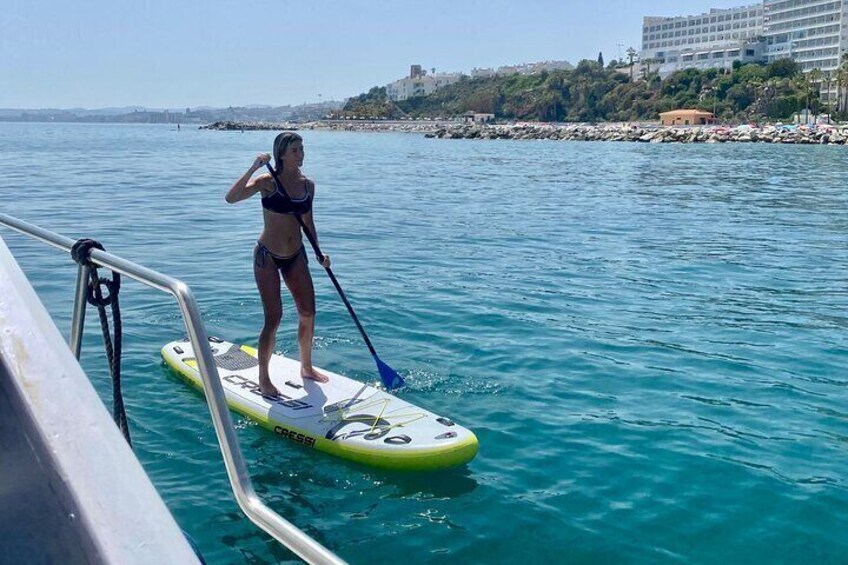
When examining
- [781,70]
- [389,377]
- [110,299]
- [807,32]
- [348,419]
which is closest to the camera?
[110,299]

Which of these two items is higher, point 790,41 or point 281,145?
point 790,41

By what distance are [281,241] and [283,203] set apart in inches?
12.7

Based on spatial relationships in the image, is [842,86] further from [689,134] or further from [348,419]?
[348,419]

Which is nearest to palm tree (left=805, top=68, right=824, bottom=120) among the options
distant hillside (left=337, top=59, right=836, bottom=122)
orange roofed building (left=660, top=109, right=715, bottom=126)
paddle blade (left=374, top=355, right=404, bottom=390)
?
distant hillside (left=337, top=59, right=836, bottom=122)

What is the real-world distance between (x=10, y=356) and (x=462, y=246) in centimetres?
1635

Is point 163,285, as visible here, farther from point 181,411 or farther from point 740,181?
point 740,181

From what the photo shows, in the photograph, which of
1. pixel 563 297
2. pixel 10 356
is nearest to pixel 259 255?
pixel 10 356

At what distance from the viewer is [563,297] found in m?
12.7

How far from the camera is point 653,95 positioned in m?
158

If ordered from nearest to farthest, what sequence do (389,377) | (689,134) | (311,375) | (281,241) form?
1. (281,241)
2. (311,375)
3. (389,377)
4. (689,134)

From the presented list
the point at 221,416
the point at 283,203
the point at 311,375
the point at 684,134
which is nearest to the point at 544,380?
the point at 311,375

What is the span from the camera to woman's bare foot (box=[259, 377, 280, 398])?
750 centimetres

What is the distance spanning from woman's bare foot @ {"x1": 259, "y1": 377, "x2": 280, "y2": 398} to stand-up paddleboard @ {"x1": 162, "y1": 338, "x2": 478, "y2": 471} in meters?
0.07

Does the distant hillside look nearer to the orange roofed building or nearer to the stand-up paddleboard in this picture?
the orange roofed building
